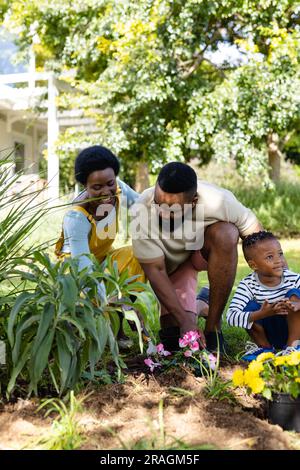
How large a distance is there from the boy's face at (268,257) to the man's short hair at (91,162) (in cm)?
93

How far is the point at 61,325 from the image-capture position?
86.4 inches

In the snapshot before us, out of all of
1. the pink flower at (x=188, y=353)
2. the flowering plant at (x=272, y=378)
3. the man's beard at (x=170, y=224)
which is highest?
the man's beard at (x=170, y=224)

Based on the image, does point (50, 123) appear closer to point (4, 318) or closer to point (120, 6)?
point (120, 6)

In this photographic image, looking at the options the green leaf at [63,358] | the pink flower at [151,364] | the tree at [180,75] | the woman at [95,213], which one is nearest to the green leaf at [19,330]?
the green leaf at [63,358]

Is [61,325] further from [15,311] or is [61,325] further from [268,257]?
[268,257]

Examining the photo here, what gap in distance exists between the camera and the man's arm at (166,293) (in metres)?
3.03

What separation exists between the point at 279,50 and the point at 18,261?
958cm

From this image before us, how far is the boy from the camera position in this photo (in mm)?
3041

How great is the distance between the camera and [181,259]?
135 inches

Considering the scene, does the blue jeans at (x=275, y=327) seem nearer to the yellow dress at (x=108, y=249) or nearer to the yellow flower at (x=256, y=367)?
the yellow dress at (x=108, y=249)

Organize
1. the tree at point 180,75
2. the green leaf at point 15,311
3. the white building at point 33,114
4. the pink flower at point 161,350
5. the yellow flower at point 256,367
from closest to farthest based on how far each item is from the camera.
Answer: the green leaf at point 15,311 < the yellow flower at point 256,367 < the pink flower at point 161,350 < the tree at point 180,75 < the white building at point 33,114

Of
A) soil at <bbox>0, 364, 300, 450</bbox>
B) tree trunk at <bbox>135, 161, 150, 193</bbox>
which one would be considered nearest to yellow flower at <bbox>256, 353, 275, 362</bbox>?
soil at <bbox>0, 364, 300, 450</bbox>

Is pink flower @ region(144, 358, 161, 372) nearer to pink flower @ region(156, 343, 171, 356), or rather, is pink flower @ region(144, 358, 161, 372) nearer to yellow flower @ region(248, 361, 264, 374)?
pink flower @ region(156, 343, 171, 356)
